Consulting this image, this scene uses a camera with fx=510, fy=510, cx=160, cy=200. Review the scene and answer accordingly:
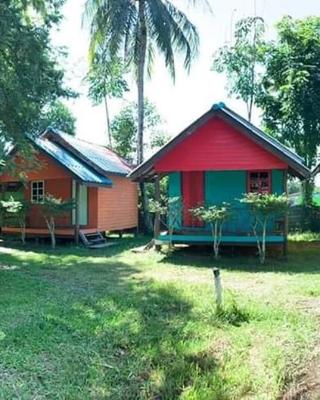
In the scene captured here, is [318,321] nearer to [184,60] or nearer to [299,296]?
[299,296]

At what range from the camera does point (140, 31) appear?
74.5ft

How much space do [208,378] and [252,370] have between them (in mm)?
529

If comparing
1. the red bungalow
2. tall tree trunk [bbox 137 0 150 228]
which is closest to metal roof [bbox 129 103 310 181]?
the red bungalow

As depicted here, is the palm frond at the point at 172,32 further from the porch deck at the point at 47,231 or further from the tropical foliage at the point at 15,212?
the tropical foliage at the point at 15,212

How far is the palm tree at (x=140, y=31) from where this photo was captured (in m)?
22.4

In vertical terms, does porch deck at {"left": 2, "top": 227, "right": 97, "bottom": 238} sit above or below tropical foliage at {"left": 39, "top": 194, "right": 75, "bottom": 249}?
below

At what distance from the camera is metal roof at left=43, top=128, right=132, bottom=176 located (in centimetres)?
1998

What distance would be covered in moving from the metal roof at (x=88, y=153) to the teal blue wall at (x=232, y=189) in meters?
4.31

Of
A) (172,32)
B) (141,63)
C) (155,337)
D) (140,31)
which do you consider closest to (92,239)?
(141,63)

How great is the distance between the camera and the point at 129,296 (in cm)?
896

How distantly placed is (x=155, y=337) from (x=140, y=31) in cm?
1854

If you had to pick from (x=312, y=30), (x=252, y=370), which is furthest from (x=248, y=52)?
(x=252, y=370)

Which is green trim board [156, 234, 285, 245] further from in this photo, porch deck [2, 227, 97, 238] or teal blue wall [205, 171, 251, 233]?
porch deck [2, 227, 97, 238]

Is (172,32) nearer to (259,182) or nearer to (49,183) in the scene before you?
(49,183)
